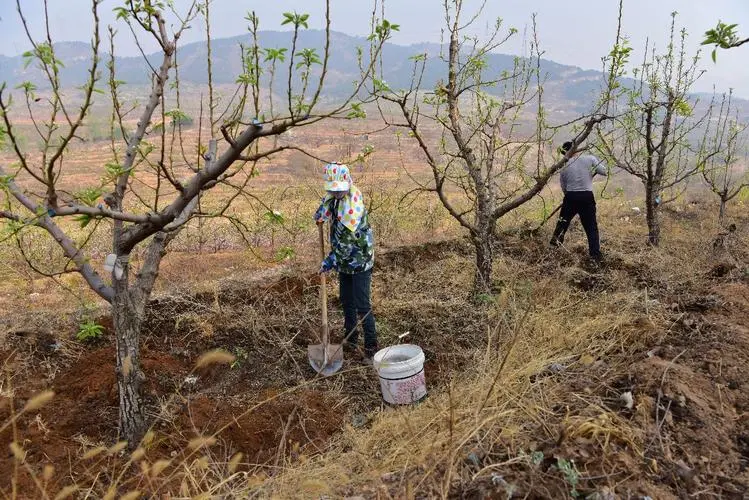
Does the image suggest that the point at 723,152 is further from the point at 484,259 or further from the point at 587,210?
the point at 484,259

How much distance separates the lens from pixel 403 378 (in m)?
3.46

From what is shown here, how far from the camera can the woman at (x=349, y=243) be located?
3.82m

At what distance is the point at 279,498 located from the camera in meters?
2.07

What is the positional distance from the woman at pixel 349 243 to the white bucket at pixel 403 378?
0.43m

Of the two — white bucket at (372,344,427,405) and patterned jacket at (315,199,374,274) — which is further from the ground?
patterned jacket at (315,199,374,274)

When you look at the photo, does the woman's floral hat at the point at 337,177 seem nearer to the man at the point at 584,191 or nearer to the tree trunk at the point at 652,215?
the man at the point at 584,191

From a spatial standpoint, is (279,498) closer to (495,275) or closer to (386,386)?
(386,386)

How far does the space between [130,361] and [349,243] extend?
1685 mm

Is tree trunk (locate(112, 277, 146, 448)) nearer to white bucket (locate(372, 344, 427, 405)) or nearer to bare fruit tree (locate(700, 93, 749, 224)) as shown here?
white bucket (locate(372, 344, 427, 405))

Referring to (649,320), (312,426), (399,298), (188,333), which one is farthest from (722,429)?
(188,333)

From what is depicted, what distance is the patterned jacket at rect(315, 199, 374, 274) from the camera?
3.96m

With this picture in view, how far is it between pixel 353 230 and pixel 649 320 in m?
2.18

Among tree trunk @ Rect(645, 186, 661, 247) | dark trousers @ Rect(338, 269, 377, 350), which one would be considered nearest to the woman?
dark trousers @ Rect(338, 269, 377, 350)

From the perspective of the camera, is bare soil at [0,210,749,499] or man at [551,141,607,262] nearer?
bare soil at [0,210,749,499]
